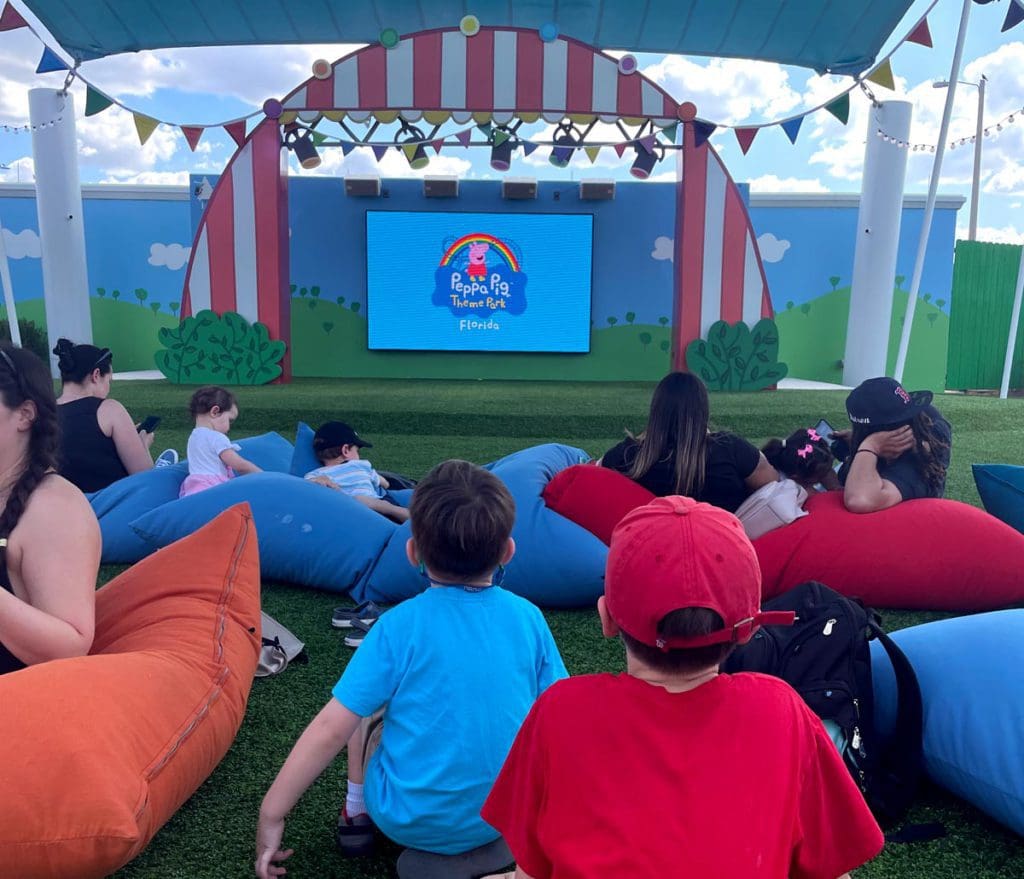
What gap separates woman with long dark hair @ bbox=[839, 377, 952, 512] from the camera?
299 cm

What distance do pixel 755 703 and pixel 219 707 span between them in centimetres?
129

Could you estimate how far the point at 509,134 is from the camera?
951 cm

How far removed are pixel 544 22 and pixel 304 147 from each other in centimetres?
303

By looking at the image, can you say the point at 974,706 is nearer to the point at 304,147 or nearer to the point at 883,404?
the point at 883,404

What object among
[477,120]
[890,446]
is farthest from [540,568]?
[477,120]

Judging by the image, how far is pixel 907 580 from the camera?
116 inches

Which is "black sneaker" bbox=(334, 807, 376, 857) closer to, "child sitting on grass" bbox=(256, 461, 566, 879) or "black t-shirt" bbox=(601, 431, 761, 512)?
"child sitting on grass" bbox=(256, 461, 566, 879)

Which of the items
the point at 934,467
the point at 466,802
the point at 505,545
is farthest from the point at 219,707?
the point at 934,467

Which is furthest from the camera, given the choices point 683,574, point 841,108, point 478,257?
point 478,257

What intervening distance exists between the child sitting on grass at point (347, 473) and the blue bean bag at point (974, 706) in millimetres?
2252

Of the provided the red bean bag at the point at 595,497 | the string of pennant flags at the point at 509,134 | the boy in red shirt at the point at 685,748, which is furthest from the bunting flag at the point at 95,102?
the boy in red shirt at the point at 685,748

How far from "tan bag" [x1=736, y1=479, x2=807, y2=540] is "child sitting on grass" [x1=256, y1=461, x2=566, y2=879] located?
1785 mm

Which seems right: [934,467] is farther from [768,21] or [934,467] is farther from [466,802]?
[768,21]

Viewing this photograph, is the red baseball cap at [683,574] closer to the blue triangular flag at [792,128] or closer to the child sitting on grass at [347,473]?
the child sitting on grass at [347,473]
